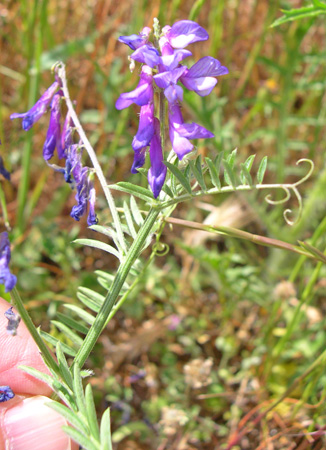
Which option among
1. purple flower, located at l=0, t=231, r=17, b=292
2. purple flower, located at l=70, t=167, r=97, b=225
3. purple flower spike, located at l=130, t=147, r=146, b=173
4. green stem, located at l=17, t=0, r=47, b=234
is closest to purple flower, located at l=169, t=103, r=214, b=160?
purple flower spike, located at l=130, t=147, r=146, b=173

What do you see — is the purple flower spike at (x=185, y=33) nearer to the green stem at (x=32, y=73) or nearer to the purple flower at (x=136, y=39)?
the purple flower at (x=136, y=39)

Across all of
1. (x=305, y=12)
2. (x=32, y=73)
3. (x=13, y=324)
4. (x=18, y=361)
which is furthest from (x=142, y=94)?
(x=32, y=73)

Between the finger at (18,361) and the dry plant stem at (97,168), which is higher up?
the dry plant stem at (97,168)

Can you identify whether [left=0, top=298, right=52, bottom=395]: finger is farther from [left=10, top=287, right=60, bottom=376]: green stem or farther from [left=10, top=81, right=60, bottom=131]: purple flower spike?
[left=10, top=81, right=60, bottom=131]: purple flower spike

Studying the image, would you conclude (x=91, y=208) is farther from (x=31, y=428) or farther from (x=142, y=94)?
(x=31, y=428)

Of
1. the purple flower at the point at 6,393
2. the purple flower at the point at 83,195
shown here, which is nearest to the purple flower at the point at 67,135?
the purple flower at the point at 83,195

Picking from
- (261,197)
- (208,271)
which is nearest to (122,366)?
(208,271)
